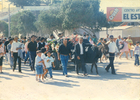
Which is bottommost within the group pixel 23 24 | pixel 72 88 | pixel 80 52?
pixel 72 88

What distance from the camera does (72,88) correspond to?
7223mm

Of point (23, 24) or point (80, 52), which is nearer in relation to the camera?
point (80, 52)

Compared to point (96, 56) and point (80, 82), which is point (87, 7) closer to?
point (96, 56)

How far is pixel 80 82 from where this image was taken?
811 centimetres

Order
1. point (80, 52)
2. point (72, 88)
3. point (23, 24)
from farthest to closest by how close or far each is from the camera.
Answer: point (23, 24)
point (80, 52)
point (72, 88)

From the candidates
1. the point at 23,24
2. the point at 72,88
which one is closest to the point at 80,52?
the point at 72,88

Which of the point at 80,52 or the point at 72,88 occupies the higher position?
the point at 80,52

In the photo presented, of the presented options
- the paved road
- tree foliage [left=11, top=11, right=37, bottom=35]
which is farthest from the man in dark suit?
tree foliage [left=11, top=11, right=37, bottom=35]

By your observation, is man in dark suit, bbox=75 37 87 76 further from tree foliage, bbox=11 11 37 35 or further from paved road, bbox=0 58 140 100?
tree foliage, bbox=11 11 37 35

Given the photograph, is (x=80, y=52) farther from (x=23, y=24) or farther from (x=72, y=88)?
(x=23, y=24)

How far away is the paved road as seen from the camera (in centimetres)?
630

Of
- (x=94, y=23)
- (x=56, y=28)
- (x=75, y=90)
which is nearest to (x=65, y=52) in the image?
(x=75, y=90)

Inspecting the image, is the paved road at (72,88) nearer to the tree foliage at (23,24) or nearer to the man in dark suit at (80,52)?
the man in dark suit at (80,52)

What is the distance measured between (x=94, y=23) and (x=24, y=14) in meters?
20.3
